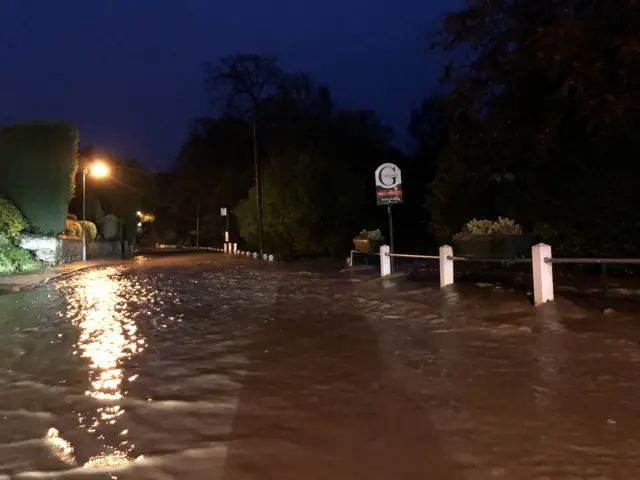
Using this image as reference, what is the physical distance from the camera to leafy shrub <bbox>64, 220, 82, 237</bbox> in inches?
1371

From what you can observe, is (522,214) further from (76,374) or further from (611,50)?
(76,374)

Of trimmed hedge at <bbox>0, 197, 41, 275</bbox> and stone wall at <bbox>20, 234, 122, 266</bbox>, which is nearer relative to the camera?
trimmed hedge at <bbox>0, 197, 41, 275</bbox>

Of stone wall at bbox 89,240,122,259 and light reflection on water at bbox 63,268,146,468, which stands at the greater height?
stone wall at bbox 89,240,122,259

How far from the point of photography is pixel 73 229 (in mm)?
35844

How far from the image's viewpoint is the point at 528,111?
575 inches

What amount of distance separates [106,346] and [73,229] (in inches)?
1146

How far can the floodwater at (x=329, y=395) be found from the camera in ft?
14.4

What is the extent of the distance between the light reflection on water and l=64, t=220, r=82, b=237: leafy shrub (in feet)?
57.5

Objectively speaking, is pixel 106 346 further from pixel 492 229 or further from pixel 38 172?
pixel 38 172

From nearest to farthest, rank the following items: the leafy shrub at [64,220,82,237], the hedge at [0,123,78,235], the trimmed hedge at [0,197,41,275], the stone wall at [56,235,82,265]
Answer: the trimmed hedge at [0,197,41,275], the hedge at [0,123,78,235], the stone wall at [56,235,82,265], the leafy shrub at [64,220,82,237]

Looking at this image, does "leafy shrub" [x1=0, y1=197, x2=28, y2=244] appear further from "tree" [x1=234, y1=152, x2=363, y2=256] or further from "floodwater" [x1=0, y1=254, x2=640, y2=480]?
"floodwater" [x1=0, y1=254, x2=640, y2=480]

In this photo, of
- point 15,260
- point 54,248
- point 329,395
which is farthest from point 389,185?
point 54,248

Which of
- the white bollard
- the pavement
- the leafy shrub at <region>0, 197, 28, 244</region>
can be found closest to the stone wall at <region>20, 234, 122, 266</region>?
the leafy shrub at <region>0, 197, 28, 244</region>

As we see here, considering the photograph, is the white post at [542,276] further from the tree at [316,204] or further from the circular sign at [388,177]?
the tree at [316,204]
